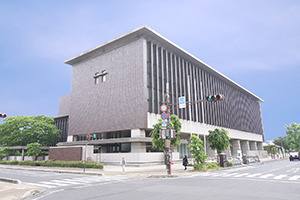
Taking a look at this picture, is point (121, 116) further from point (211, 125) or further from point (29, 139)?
point (29, 139)

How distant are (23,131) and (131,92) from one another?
34457mm

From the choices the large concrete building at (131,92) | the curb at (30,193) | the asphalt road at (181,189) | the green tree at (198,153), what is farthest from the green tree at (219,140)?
the curb at (30,193)

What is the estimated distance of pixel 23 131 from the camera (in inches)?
2194

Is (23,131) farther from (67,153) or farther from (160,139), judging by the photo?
(160,139)

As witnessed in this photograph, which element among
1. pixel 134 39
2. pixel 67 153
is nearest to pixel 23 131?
pixel 67 153

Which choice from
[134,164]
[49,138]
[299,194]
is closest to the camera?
[299,194]

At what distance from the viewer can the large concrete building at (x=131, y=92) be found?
129 feet

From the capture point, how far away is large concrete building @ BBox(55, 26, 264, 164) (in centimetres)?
3930

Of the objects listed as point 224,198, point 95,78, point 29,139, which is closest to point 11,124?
point 29,139

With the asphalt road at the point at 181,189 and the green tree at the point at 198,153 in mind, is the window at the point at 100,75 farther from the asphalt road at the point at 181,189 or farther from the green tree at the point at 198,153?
the asphalt road at the point at 181,189

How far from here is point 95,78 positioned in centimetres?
4947

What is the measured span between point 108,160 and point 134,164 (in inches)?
240

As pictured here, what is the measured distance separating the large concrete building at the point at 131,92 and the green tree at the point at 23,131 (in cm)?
1301

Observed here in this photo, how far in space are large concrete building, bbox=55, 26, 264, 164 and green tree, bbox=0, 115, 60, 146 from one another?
13.0 meters
